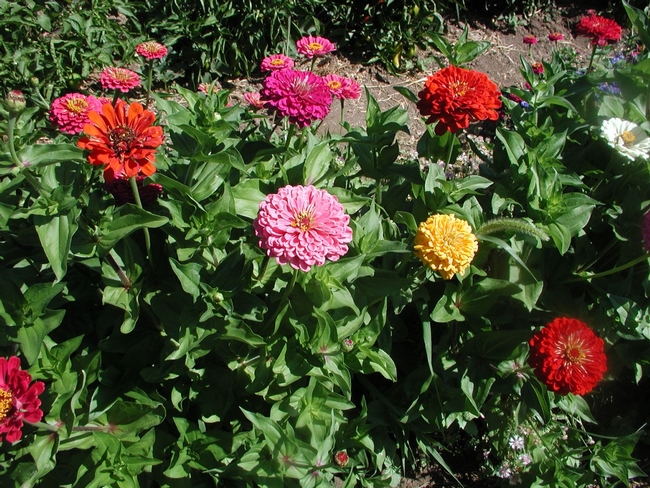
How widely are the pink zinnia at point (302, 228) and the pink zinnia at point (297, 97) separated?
51 cm

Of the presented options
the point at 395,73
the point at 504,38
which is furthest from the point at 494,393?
the point at 504,38

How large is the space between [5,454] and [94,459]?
1.21 ft

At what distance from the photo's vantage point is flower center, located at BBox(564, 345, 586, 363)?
5.90 feet

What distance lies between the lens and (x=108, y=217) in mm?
1704

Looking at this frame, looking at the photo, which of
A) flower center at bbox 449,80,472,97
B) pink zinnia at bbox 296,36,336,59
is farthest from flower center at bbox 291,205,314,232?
pink zinnia at bbox 296,36,336,59

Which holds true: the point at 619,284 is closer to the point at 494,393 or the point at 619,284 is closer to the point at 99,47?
the point at 494,393

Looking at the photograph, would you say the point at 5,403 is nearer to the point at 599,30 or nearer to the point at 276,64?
the point at 276,64

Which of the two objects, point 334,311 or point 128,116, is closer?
point 128,116

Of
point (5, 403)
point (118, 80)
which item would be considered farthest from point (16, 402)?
point (118, 80)

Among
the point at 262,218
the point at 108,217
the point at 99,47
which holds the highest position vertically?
the point at 262,218

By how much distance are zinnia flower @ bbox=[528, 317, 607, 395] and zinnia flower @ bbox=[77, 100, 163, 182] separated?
1.39m

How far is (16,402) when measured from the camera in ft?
4.73

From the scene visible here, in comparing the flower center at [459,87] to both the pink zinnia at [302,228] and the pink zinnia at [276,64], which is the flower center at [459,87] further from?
the pink zinnia at [276,64]

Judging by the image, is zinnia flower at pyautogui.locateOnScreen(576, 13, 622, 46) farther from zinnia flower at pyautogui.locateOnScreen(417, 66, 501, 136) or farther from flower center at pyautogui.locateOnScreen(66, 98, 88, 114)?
flower center at pyautogui.locateOnScreen(66, 98, 88, 114)
